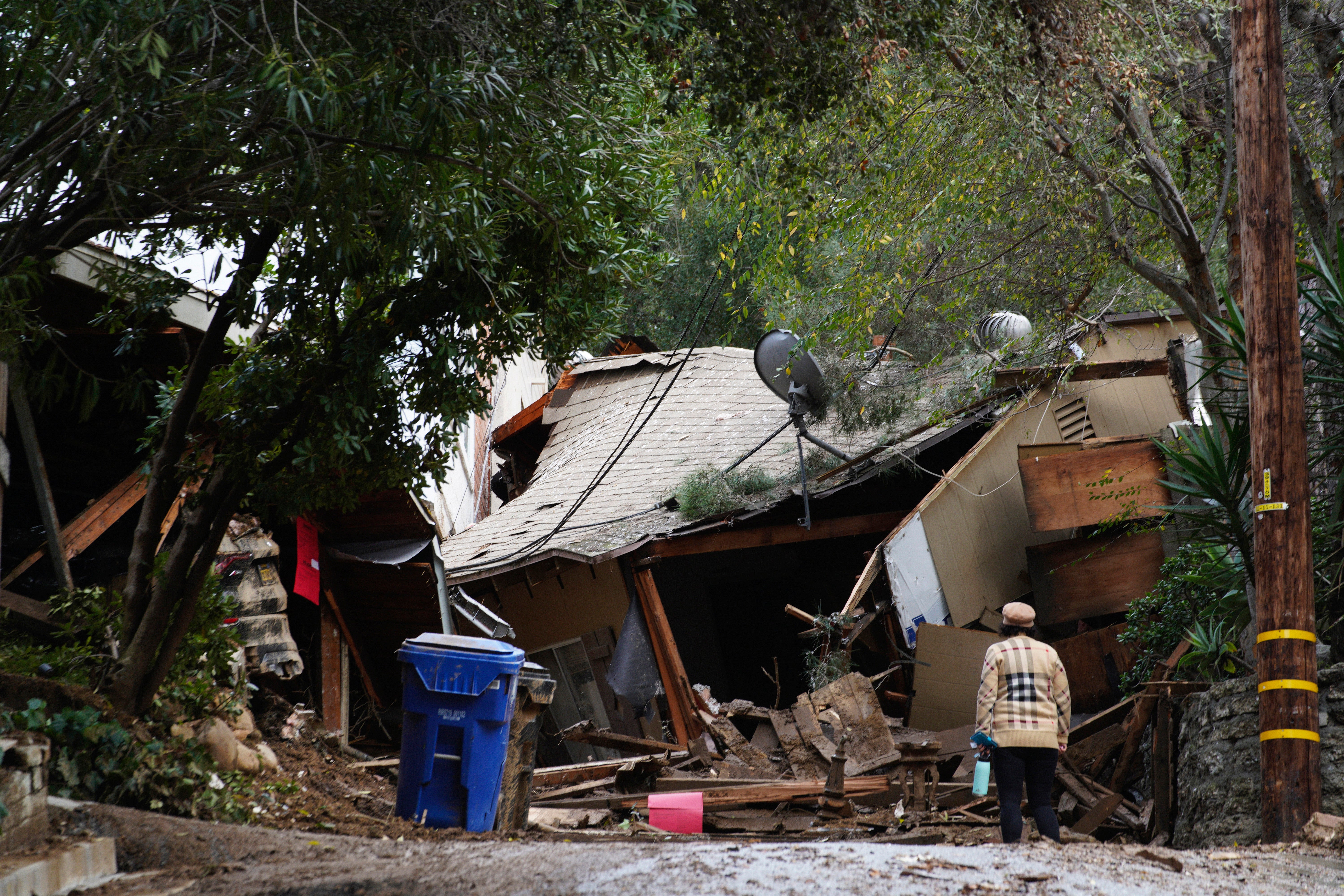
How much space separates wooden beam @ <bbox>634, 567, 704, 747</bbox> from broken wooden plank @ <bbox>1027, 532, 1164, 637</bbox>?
4.33 metres

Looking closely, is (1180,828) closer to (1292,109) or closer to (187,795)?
(187,795)

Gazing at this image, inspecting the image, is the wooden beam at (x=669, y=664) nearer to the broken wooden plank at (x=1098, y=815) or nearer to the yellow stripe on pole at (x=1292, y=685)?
the broken wooden plank at (x=1098, y=815)

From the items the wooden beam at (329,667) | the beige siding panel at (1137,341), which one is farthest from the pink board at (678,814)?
the beige siding panel at (1137,341)

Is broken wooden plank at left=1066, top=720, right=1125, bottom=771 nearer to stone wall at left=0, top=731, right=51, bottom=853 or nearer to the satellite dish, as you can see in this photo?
the satellite dish

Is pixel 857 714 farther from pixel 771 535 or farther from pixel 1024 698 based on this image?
pixel 1024 698

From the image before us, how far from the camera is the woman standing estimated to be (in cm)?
577

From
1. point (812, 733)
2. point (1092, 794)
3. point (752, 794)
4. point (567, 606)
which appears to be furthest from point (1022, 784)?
point (567, 606)

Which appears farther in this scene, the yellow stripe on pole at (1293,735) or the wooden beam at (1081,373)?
the wooden beam at (1081,373)

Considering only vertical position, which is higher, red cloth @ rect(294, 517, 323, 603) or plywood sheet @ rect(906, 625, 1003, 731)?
red cloth @ rect(294, 517, 323, 603)

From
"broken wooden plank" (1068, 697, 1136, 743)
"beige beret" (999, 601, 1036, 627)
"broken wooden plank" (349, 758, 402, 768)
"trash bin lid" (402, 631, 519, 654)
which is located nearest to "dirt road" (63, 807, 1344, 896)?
"beige beret" (999, 601, 1036, 627)

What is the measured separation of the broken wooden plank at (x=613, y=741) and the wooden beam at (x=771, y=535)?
86.6 inches

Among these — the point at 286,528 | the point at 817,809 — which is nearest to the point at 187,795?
the point at 286,528

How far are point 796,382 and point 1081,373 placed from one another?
356cm

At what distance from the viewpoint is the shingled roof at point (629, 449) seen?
12.1 m
